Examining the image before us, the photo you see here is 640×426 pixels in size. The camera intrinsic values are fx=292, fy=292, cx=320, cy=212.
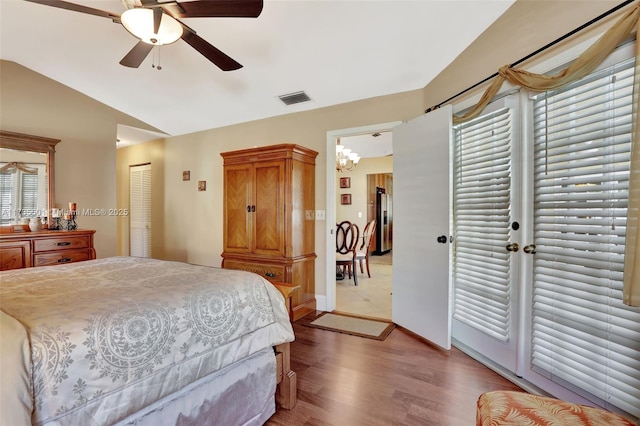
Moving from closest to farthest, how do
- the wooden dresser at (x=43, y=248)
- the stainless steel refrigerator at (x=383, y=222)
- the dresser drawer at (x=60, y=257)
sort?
1. the wooden dresser at (x=43, y=248)
2. the dresser drawer at (x=60, y=257)
3. the stainless steel refrigerator at (x=383, y=222)

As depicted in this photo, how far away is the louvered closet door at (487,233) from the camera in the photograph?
2080 millimetres

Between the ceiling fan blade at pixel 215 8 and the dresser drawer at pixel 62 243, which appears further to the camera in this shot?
the dresser drawer at pixel 62 243

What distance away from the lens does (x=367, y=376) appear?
208 centimetres

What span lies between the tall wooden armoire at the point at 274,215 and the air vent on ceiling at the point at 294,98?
631mm

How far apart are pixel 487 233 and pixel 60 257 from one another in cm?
431

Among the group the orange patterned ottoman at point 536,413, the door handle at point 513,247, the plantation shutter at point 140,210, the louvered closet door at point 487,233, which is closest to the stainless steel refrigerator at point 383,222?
the plantation shutter at point 140,210

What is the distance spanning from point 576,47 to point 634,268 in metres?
1.25

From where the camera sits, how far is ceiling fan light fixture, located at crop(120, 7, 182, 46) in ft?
5.56

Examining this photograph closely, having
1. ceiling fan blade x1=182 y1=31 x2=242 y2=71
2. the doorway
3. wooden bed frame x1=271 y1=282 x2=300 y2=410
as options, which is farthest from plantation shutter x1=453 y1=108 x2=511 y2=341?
ceiling fan blade x1=182 y1=31 x2=242 y2=71

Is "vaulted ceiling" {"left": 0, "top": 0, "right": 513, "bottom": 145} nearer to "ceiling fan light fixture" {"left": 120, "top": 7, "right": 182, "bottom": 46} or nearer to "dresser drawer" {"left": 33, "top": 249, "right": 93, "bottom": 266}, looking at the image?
"ceiling fan light fixture" {"left": 120, "top": 7, "right": 182, "bottom": 46}

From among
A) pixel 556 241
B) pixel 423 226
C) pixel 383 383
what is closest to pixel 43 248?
pixel 383 383

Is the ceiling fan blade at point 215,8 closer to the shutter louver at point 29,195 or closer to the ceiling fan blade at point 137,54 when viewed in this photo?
the ceiling fan blade at point 137,54

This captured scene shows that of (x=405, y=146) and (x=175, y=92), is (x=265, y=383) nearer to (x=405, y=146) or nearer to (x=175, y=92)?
(x=405, y=146)

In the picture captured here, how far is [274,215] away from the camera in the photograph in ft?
10.7
